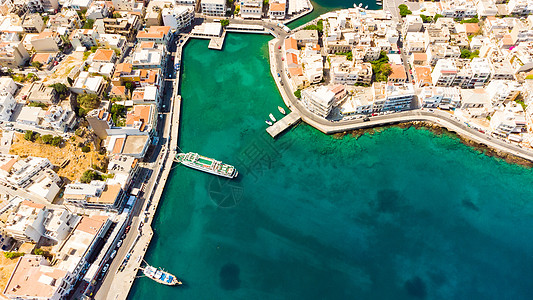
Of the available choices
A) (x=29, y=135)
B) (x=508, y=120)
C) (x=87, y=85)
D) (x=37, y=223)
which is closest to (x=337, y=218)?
(x=508, y=120)

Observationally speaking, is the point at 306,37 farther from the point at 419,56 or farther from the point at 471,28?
the point at 471,28

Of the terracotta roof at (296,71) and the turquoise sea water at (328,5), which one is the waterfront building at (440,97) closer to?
the terracotta roof at (296,71)

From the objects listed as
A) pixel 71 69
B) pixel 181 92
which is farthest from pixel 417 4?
pixel 71 69

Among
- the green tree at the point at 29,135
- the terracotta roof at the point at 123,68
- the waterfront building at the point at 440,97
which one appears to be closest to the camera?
the green tree at the point at 29,135

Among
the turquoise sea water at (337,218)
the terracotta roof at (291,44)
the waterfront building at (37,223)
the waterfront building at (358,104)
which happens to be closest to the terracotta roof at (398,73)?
the waterfront building at (358,104)


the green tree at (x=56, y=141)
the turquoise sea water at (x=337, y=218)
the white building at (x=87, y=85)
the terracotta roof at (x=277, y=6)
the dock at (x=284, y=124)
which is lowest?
the turquoise sea water at (x=337, y=218)

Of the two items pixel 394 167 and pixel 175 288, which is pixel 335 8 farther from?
pixel 175 288

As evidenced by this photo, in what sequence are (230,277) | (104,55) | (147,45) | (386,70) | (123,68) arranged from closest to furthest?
(230,277), (123,68), (386,70), (104,55), (147,45)
